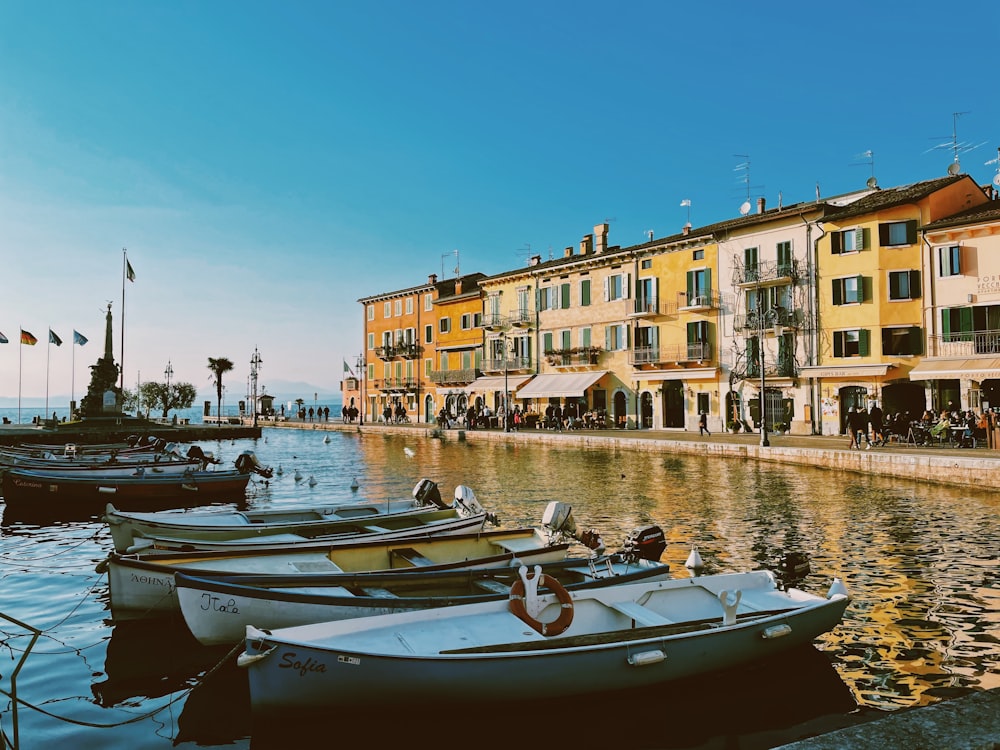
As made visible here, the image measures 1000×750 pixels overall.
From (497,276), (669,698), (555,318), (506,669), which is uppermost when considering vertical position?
(497,276)

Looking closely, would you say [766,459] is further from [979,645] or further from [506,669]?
[506,669]

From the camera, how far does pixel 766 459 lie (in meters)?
28.3

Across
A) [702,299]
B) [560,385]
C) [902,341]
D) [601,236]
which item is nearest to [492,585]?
[902,341]

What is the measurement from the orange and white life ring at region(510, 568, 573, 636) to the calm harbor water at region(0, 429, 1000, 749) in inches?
26.6

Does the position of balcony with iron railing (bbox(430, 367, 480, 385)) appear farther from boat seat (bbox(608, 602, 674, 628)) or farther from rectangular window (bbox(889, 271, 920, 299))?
boat seat (bbox(608, 602, 674, 628))

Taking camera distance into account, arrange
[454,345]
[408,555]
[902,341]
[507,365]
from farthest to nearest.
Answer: [454,345]
[507,365]
[902,341]
[408,555]

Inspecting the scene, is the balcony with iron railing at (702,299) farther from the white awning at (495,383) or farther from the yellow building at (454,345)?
the yellow building at (454,345)

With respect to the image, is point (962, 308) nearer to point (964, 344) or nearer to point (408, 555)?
point (964, 344)

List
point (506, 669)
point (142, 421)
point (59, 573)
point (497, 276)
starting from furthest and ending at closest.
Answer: point (497, 276) < point (142, 421) < point (59, 573) < point (506, 669)

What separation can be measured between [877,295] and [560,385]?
65.9 feet

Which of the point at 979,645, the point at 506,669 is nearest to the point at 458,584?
the point at 506,669

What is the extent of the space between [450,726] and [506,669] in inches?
33.9

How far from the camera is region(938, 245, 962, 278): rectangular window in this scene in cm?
3172

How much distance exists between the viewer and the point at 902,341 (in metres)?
33.3
